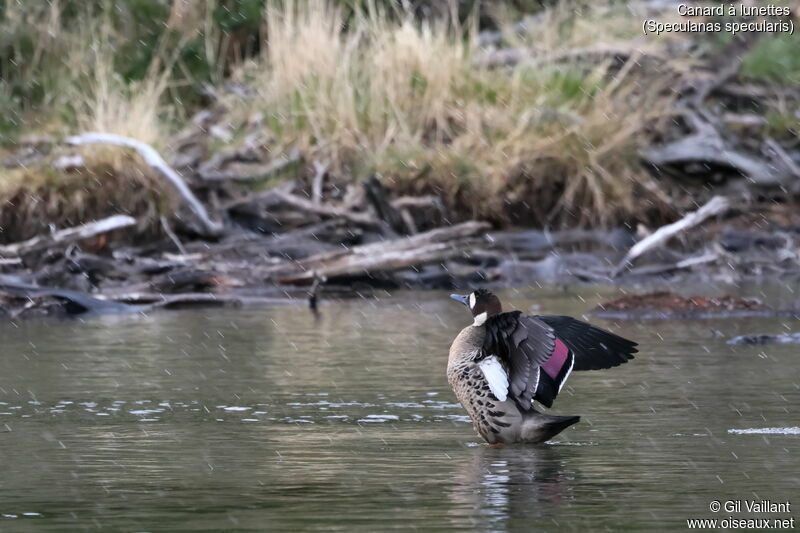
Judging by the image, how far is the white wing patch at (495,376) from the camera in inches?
350

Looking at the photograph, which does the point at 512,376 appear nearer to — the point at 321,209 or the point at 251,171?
the point at 321,209

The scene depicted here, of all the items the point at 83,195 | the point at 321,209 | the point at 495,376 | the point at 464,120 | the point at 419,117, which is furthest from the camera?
the point at 419,117

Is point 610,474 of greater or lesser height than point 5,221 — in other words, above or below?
above

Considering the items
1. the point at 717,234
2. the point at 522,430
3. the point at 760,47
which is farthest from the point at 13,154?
the point at 522,430

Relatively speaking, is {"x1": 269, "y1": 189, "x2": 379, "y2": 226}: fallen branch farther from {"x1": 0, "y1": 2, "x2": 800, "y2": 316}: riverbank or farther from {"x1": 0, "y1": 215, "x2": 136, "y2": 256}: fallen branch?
{"x1": 0, "y1": 215, "x2": 136, "y2": 256}: fallen branch

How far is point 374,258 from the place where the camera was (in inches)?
718

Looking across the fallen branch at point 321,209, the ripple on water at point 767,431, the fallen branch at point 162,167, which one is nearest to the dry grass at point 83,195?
the fallen branch at point 162,167

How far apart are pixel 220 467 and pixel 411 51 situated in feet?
49.1

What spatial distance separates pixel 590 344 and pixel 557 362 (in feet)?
2.35

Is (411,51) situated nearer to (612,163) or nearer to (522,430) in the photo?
(612,163)

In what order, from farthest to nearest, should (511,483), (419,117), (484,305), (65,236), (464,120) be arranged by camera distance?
(419,117)
(464,120)
(65,236)
(484,305)
(511,483)

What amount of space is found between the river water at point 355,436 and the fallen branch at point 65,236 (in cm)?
302

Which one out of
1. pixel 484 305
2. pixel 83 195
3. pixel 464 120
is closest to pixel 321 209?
pixel 83 195

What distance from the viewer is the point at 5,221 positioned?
64.2 ft
